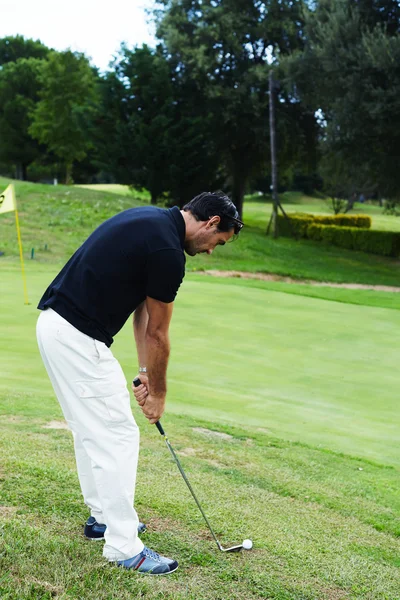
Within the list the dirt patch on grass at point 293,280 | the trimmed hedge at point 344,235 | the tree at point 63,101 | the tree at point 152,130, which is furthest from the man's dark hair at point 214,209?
the tree at point 63,101

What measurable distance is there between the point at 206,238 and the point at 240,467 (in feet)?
8.27

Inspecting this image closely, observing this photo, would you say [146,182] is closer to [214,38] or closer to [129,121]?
[129,121]

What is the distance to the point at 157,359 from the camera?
3.83 meters

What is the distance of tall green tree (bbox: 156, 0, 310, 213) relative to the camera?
114ft

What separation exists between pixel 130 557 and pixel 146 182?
32.1 meters

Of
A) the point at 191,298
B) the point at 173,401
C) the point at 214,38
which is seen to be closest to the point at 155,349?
the point at 173,401

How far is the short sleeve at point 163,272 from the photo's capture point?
11.7 ft

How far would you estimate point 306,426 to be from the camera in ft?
24.5

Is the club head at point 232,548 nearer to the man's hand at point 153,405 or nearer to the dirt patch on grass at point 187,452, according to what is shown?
the man's hand at point 153,405

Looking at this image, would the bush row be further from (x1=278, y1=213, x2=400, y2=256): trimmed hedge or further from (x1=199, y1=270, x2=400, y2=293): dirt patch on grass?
(x1=199, y1=270, x2=400, y2=293): dirt patch on grass

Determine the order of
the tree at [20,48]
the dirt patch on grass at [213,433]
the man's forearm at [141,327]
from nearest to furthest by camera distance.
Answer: the man's forearm at [141,327], the dirt patch on grass at [213,433], the tree at [20,48]

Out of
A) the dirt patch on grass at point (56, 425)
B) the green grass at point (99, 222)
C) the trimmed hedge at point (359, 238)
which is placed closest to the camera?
the dirt patch on grass at point (56, 425)

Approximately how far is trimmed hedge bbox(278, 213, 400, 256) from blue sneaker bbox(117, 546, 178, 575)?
3220cm

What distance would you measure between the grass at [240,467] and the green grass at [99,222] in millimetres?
12452
